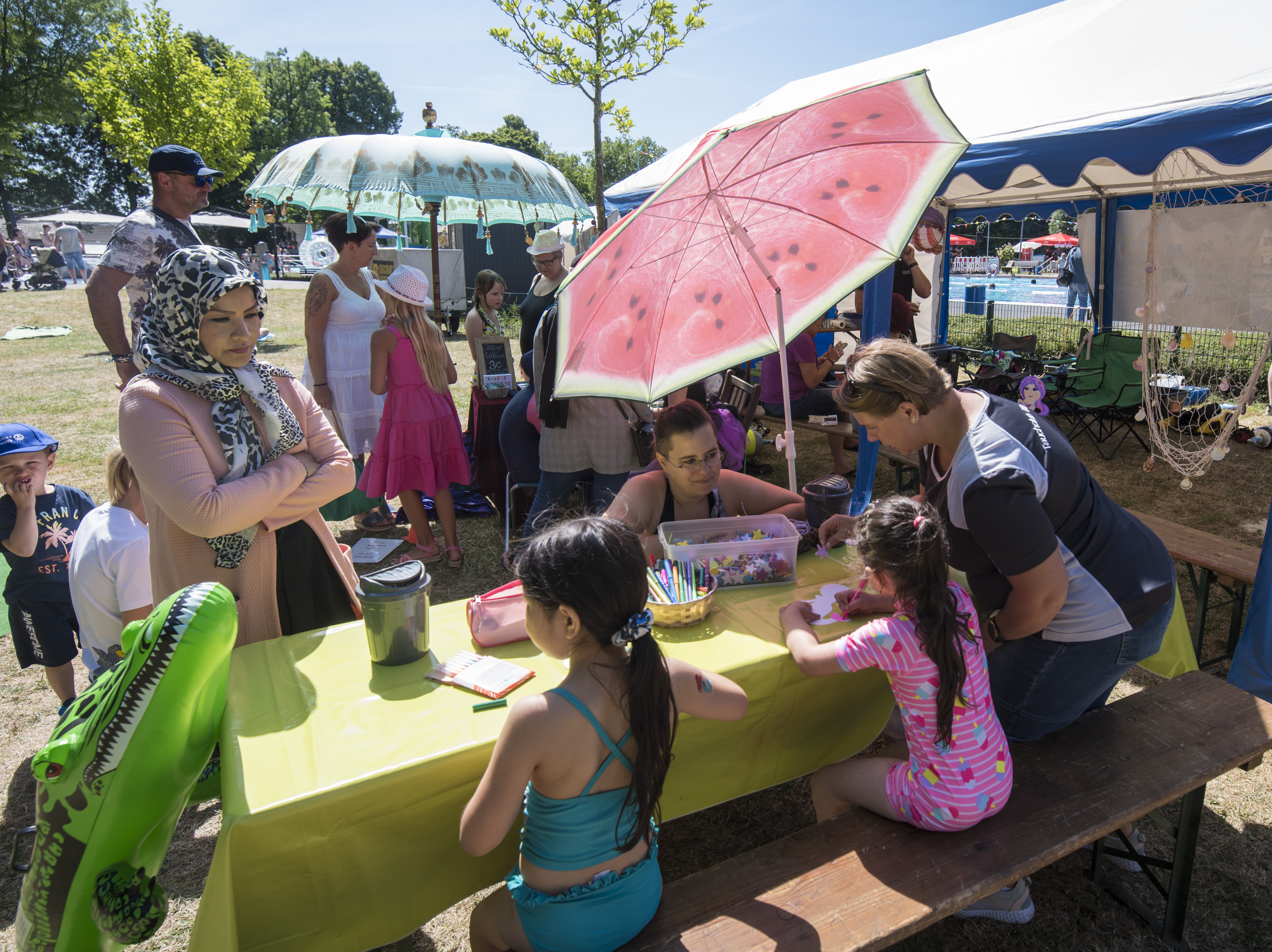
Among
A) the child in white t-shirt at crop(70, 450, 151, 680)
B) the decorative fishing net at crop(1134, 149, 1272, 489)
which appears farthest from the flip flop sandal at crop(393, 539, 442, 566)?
the decorative fishing net at crop(1134, 149, 1272, 489)

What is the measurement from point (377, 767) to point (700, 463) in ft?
5.02

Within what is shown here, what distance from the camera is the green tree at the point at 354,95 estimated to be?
193ft

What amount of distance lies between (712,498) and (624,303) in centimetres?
84

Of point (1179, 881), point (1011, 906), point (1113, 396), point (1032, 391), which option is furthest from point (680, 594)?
point (1113, 396)

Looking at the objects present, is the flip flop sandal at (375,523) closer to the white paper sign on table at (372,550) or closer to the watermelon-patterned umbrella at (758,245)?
the white paper sign on table at (372,550)

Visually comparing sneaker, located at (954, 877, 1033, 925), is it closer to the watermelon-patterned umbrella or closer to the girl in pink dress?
the watermelon-patterned umbrella

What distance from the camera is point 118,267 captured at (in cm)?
319

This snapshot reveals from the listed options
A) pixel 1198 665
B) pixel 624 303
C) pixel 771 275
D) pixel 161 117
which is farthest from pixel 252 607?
pixel 161 117

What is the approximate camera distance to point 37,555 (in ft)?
9.09

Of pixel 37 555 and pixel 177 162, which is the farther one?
pixel 177 162

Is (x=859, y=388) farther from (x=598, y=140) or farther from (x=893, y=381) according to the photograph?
(x=598, y=140)

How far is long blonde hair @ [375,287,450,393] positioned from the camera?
14.4ft

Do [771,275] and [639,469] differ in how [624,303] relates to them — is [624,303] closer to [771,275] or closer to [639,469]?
[771,275]

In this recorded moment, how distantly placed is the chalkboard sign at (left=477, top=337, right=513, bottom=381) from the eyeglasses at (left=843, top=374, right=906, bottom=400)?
138 inches
